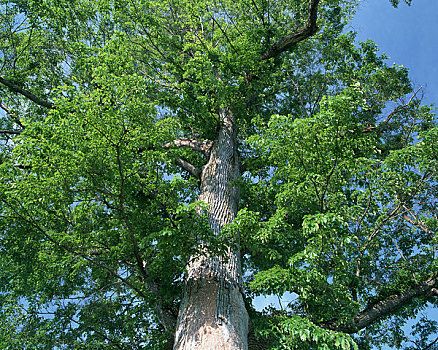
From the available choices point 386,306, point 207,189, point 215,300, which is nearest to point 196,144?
point 207,189

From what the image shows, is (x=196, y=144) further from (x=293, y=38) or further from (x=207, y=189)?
(x=293, y=38)

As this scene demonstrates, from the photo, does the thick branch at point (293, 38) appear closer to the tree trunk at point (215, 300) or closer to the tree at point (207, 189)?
the tree at point (207, 189)

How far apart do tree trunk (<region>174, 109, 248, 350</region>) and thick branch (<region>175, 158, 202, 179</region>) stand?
3.54 ft

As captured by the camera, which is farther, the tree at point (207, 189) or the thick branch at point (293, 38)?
the thick branch at point (293, 38)

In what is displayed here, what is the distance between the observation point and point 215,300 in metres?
4.32

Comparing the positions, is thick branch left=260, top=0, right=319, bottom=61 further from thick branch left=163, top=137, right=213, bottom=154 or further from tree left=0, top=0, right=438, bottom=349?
thick branch left=163, top=137, right=213, bottom=154

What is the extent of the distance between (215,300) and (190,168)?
385 cm

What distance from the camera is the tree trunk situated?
3.90 meters

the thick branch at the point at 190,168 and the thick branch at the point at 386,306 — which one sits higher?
the thick branch at the point at 190,168

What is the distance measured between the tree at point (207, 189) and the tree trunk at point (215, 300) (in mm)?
24

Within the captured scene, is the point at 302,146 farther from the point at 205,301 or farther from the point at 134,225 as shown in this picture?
the point at 134,225

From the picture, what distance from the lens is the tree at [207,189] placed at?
464 centimetres

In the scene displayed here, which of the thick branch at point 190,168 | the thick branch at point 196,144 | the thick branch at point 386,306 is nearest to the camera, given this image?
the thick branch at point 386,306

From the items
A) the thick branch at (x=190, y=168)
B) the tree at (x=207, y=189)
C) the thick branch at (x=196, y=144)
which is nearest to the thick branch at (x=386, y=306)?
the tree at (x=207, y=189)
